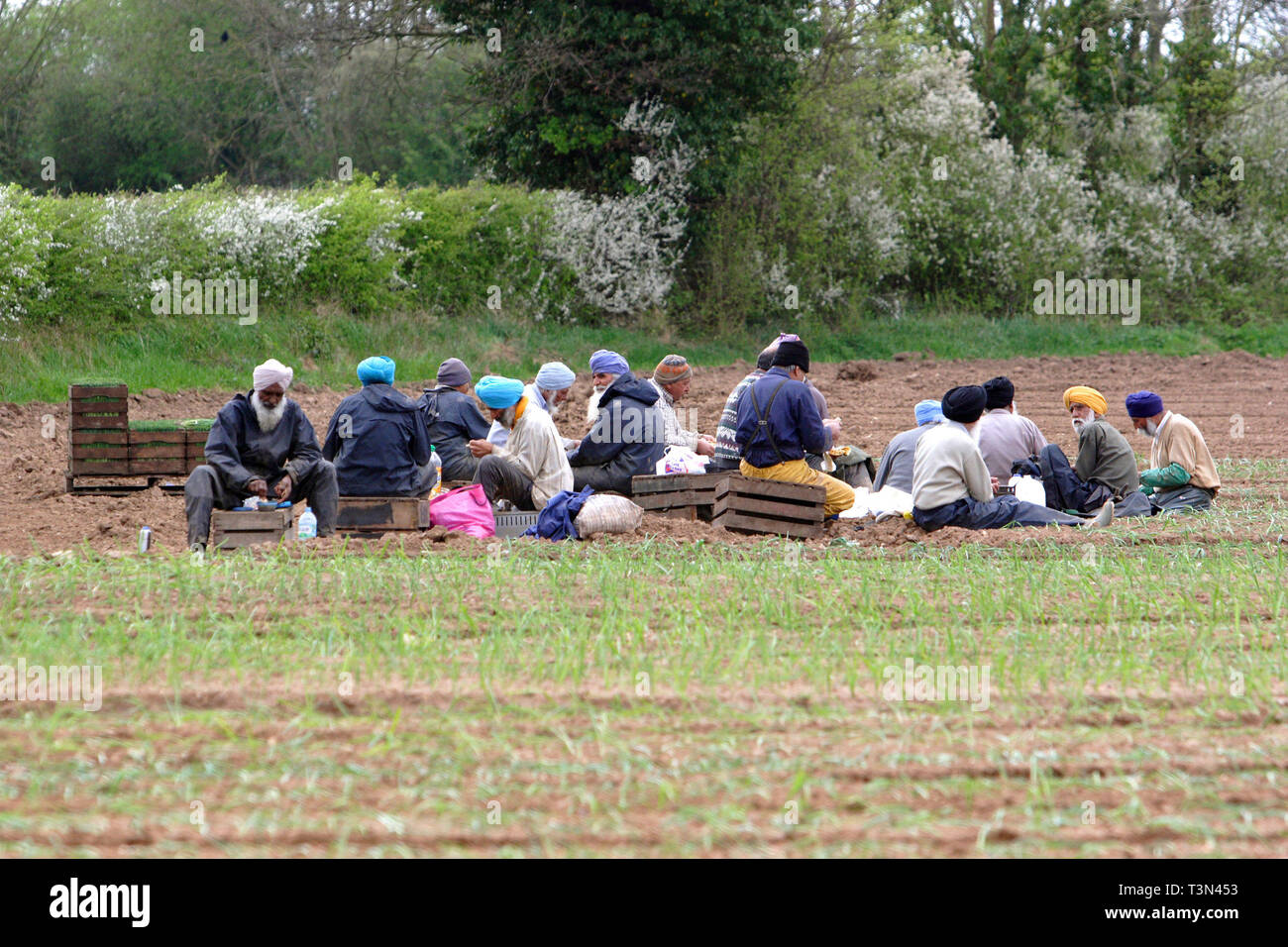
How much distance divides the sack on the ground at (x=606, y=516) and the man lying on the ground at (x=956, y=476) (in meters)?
2.22

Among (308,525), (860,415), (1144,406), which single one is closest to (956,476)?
(1144,406)

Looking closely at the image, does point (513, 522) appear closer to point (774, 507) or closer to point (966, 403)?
point (774, 507)

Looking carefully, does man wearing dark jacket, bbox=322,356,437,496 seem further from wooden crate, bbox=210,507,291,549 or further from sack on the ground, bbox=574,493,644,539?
sack on the ground, bbox=574,493,644,539

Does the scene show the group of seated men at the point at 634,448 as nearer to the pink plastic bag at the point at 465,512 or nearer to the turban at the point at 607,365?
the turban at the point at 607,365

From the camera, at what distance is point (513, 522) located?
11.1 meters

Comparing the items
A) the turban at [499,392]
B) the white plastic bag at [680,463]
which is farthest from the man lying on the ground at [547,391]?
the white plastic bag at [680,463]

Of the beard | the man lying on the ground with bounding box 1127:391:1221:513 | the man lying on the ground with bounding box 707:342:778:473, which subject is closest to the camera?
the beard

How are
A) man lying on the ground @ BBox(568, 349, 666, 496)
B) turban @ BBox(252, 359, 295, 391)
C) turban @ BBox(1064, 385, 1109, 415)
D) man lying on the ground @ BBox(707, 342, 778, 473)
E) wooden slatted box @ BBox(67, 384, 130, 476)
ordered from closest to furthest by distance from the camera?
turban @ BBox(252, 359, 295, 391)
man lying on the ground @ BBox(568, 349, 666, 496)
man lying on the ground @ BBox(707, 342, 778, 473)
turban @ BBox(1064, 385, 1109, 415)
wooden slatted box @ BBox(67, 384, 130, 476)

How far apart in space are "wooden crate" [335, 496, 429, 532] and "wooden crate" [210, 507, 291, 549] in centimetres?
77

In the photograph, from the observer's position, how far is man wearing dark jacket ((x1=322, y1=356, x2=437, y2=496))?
1087 centimetres

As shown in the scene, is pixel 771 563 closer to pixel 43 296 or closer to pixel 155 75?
pixel 43 296

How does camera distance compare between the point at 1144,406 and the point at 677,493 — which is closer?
the point at 677,493

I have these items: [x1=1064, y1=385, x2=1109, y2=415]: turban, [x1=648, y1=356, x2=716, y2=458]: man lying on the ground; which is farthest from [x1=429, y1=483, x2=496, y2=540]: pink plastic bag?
[x1=1064, y1=385, x2=1109, y2=415]: turban

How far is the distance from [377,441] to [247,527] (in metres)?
1.38
